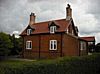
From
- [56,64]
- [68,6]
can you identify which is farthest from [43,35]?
[56,64]

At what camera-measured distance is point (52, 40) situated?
27.7m

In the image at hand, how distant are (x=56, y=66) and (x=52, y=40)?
19.6m

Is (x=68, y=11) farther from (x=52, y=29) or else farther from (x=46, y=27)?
(x=46, y=27)

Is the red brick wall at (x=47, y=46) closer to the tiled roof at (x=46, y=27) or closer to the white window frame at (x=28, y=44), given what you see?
the white window frame at (x=28, y=44)

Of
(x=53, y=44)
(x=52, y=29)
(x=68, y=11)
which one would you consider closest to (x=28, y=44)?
(x=53, y=44)

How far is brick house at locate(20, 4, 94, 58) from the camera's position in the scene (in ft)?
88.5

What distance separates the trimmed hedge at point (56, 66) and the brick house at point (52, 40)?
43.0ft

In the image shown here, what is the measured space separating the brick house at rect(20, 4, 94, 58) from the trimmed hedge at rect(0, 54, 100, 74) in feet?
43.0

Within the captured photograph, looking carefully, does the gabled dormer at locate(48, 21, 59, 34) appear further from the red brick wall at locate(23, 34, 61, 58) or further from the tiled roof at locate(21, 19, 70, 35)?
the red brick wall at locate(23, 34, 61, 58)

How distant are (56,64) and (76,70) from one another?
9.17 ft

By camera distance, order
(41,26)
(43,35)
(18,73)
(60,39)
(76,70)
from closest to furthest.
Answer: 1. (18,73)
2. (76,70)
3. (60,39)
4. (43,35)
5. (41,26)

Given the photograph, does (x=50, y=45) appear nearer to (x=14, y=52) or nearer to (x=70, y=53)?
(x=70, y=53)

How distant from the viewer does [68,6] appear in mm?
29062

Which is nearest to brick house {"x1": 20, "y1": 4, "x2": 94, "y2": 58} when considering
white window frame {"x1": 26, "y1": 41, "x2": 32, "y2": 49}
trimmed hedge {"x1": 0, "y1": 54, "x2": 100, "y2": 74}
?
white window frame {"x1": 26, "y1": 41, "x2": 32, "y2": 49}
